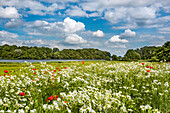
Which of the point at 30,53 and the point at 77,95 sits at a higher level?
the point at 30,53

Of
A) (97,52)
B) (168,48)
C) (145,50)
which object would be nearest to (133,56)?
(145,50)

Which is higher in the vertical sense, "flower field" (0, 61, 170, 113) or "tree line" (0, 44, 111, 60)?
"tree line" (0, 44, 111, 60)

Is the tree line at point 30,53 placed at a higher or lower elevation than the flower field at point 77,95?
higher

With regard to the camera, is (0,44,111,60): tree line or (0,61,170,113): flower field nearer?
(0,61,170,113): flower field

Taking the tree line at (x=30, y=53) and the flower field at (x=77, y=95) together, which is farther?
the tree line at (x=30, y=53)

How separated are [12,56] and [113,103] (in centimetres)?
7850

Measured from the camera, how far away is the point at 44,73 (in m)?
7.63

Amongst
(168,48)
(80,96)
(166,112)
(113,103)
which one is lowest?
(166,112)

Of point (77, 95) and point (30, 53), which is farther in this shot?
point (30, 53)

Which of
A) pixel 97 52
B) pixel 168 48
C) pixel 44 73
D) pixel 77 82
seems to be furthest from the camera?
pixel 97 52

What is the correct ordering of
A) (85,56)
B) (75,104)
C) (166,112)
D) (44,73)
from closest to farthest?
1. (75,104)
2. (166,112)
3. (44,73)
4. (85,56)

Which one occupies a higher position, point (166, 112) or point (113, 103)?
point (113, 103)

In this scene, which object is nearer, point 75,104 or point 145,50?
point 75,104

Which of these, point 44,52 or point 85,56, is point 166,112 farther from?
point 85,56
